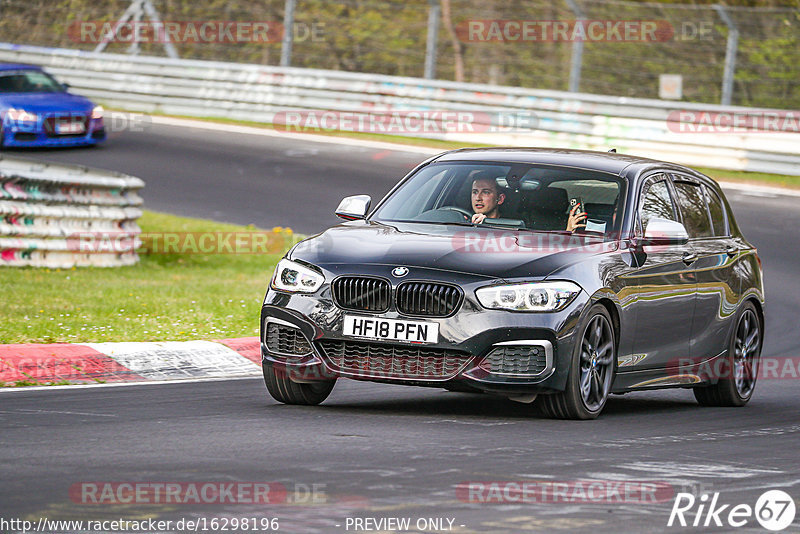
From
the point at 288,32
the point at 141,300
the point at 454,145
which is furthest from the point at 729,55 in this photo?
the point at 141,300

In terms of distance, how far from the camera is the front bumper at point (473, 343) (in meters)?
8.20

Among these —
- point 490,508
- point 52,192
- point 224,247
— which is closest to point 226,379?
point 490,508

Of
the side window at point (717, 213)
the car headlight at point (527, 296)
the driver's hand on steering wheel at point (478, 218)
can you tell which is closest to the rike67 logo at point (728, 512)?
the car headlight at point (527, 296)

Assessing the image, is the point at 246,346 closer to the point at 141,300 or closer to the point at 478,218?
the point at 141,300

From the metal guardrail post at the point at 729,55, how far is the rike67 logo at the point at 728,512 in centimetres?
1955

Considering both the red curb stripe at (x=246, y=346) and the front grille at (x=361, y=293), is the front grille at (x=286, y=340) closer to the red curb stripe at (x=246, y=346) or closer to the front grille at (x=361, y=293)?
the front grille at (x=361, y=293)

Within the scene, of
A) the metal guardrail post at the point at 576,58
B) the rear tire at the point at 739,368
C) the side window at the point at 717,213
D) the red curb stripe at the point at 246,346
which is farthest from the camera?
the metal guardrail post at the point at 576,58

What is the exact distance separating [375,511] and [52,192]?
10774mm

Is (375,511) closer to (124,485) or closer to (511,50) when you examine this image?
(124,485)

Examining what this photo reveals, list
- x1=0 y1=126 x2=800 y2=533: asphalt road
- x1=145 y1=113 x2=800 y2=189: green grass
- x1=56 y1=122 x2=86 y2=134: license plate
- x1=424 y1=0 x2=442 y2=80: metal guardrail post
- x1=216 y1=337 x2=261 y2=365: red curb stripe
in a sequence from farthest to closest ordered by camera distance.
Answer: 1. x1=424 y1=0 x2=442 y2=80: metal guardrail post
2. x1=56 y1=122 x2=86 y2=134: license plate
3. x1=145 y1=113 x2=800 y2=189: green grass
4. x1=216 y1=337 x2=261 y2=365: red curb stripe
5. x1=0 y1=126 x2=800 y2=533: asphalt road

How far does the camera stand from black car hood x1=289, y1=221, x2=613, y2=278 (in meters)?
8.34

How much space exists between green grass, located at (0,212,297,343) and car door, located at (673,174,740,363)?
368 centimetres

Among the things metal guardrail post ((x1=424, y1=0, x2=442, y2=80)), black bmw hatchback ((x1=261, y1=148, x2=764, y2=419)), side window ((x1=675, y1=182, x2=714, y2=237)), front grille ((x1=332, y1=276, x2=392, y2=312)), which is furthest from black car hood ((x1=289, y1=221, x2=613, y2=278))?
metal guardrail post ((x1=424, y1=0, x2=442, y2=80))

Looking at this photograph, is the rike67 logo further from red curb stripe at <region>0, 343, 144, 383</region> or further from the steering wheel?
red curb stripe at <region>0, 343, 144, 383</region>
